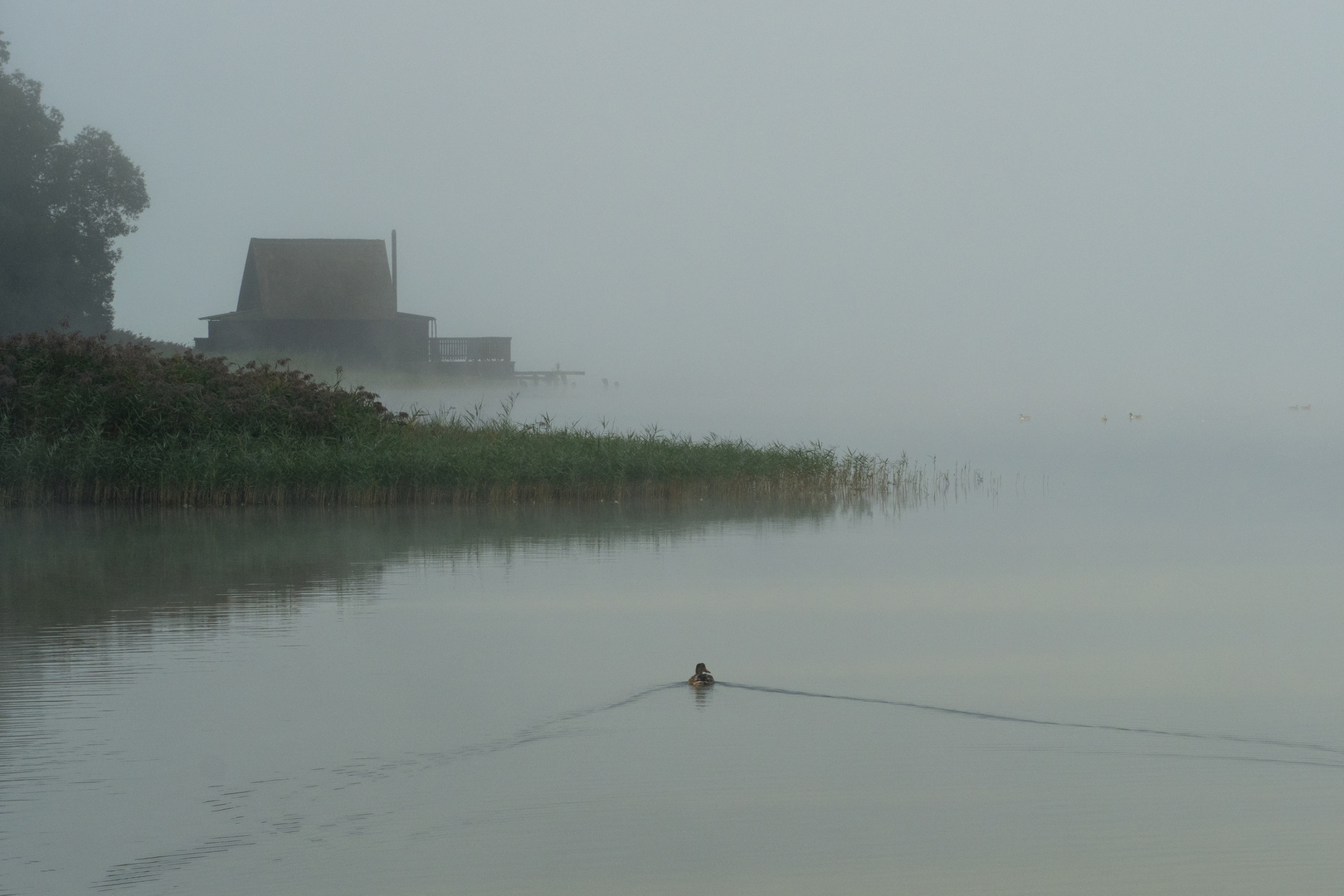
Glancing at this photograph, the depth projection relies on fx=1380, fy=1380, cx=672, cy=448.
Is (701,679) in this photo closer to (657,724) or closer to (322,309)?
(657,724)

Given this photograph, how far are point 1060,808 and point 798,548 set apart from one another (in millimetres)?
10257

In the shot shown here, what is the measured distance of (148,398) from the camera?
22094 millimetres

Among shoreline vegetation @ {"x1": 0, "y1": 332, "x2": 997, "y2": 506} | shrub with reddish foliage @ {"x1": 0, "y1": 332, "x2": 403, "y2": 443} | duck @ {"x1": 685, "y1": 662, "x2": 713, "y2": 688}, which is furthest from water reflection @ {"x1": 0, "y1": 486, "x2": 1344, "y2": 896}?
shrub with reddish foliage @ {"x1": 0, "y1": 332, "x2": 403, "y2": 443}

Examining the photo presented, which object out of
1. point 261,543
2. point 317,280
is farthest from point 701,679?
point 317,280

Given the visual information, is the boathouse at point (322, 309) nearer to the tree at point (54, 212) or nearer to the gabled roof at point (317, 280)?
the gabled roof at point (317, 280)

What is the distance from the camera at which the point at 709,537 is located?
17.9 metres

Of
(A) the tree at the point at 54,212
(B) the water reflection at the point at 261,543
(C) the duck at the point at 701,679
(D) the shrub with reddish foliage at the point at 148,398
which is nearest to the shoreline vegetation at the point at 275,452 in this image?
(D) the shrub with reddish foliage at the point at 148,398

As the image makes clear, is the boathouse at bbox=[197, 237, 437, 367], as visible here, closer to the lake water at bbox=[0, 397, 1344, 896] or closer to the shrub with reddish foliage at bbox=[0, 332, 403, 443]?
the shrub with reddish foliage at bbox=[0, 332, 403, 443]

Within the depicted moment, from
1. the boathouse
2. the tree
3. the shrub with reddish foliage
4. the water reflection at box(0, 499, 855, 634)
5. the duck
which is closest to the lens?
the duck

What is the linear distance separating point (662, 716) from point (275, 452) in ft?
47.5

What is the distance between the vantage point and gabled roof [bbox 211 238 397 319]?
207 feet

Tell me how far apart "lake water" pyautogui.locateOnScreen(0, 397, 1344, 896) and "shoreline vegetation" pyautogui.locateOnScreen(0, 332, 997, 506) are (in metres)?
3.80

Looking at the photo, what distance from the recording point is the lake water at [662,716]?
6070mm

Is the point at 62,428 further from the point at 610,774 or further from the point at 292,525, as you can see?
the point at 610,774
